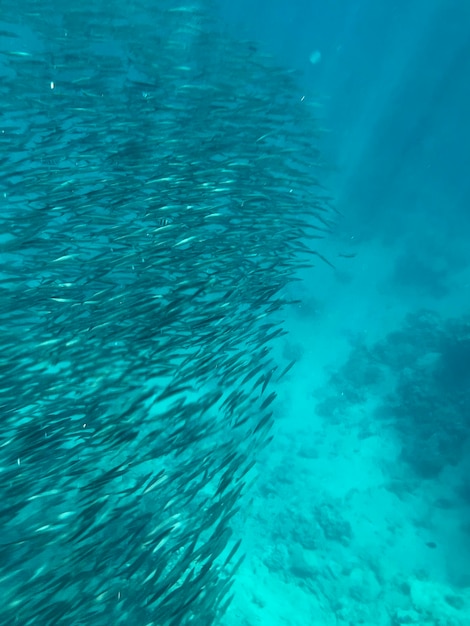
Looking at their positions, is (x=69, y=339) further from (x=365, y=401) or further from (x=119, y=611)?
(x=365, y=401)

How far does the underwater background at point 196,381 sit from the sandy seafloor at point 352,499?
0.06 m

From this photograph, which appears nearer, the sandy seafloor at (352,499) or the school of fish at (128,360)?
the school of fish at (128,360)

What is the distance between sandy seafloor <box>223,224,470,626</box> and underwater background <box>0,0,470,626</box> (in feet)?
0.21

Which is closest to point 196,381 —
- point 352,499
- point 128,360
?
point 128,360

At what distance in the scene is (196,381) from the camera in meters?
6.60

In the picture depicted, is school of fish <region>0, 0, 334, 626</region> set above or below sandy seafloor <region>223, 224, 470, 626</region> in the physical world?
above

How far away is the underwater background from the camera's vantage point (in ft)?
16.3

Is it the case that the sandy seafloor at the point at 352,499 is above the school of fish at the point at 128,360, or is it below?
below

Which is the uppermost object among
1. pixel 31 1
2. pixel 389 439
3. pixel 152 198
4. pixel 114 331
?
pixel 31 1

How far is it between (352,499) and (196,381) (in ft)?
31.2

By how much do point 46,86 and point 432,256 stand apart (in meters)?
24.9

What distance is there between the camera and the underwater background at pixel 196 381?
497 centimetres

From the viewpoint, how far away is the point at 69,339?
5.95 m

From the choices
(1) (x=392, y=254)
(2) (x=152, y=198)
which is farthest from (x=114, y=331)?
(1) (x=392, y=254)
